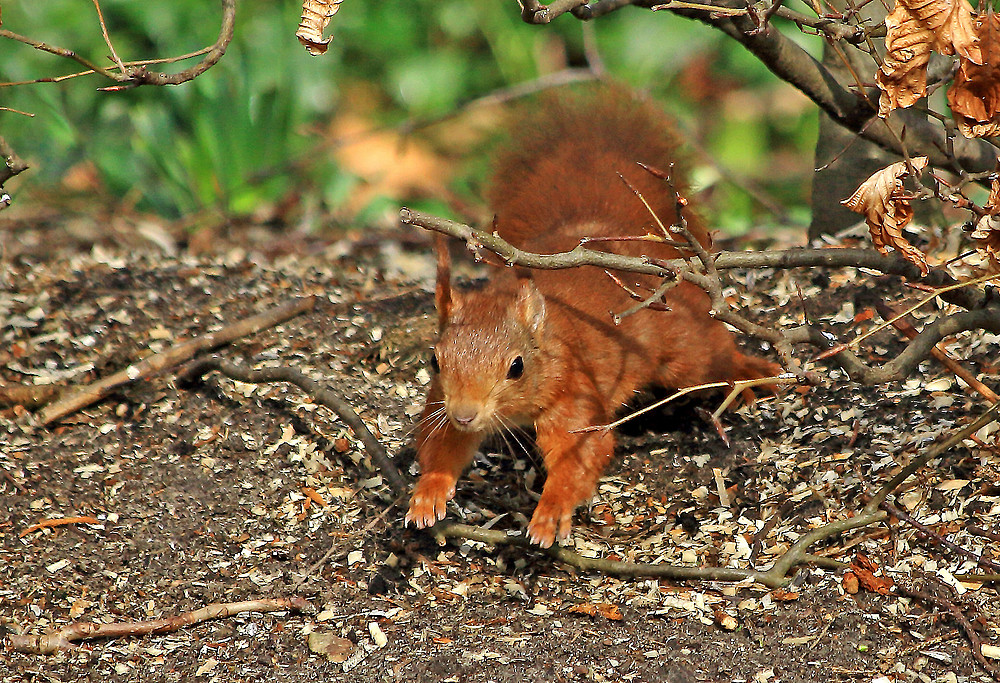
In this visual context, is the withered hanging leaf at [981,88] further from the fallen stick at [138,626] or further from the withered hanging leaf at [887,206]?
the fallen stick at [138,626]

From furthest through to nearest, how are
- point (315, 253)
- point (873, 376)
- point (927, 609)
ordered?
point (315, 253) → point (927, 609) → point (873, 376)

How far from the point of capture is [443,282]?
8.33 feet

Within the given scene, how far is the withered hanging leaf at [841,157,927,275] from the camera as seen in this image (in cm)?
180

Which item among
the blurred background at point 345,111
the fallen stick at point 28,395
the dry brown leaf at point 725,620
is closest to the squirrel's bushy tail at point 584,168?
the blurred background at point 345,111

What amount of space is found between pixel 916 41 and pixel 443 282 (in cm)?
120

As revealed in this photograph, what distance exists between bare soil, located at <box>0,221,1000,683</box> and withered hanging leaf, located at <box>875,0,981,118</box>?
1.04 metres

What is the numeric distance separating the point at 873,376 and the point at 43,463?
204 cm

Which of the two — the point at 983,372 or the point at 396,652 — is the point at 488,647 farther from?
the point at 983,372

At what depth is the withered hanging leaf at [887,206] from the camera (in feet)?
5.91

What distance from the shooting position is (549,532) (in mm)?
2381

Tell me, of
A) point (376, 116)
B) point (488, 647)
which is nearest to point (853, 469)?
point (488, 647)

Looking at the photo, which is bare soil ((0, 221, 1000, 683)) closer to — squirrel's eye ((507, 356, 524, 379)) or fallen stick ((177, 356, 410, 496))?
fallen stick ((177, 356, 410, 496))

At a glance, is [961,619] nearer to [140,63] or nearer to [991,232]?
[991,232]

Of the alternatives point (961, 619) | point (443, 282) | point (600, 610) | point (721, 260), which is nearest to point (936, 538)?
point (961, 619)
